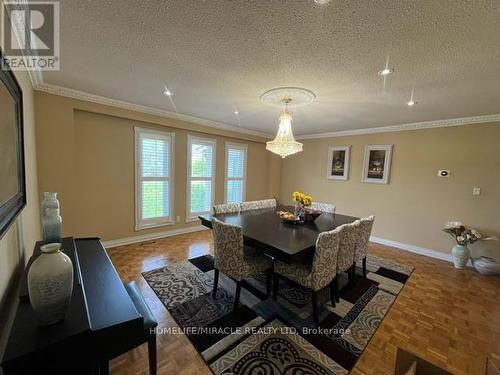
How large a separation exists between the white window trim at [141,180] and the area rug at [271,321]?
133cm

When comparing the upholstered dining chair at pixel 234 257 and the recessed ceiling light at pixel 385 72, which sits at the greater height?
the recessed ceiling light at pixel 385 72

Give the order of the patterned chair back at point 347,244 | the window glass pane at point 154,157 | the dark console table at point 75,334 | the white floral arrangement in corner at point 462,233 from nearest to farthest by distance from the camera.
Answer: the dark console table at point 75,334, the patterned chair back at point 347,244, the white floral arrangement in corner at point 462,233, the window glass pane at point 154,157

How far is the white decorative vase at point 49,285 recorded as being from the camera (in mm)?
834

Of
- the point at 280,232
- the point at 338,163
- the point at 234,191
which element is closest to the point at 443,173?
the point at 338,163

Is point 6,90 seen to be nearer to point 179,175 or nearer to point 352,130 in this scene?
point 179,175

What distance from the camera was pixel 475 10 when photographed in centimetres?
122

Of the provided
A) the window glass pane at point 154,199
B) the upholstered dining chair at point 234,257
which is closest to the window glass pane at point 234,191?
the window glass pane at point 154,199

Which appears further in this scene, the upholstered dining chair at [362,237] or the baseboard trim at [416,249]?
the baseboard trim at [416,249]

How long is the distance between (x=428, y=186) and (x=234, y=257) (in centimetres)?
387

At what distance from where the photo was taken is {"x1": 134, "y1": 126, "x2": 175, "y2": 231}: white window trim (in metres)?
3.62

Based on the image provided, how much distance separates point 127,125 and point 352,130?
4465 millimetres

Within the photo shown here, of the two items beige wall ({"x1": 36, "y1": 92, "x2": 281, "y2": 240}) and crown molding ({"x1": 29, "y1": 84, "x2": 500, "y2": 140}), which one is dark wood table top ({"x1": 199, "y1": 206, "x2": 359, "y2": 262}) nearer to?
beige wall ({"x1": 36, "y1": 92, "x2": 281, "y2": 240})

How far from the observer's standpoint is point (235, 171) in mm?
5191

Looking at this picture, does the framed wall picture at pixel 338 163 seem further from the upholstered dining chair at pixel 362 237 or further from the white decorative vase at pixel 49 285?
the white decorative vase at pixel 49 285
